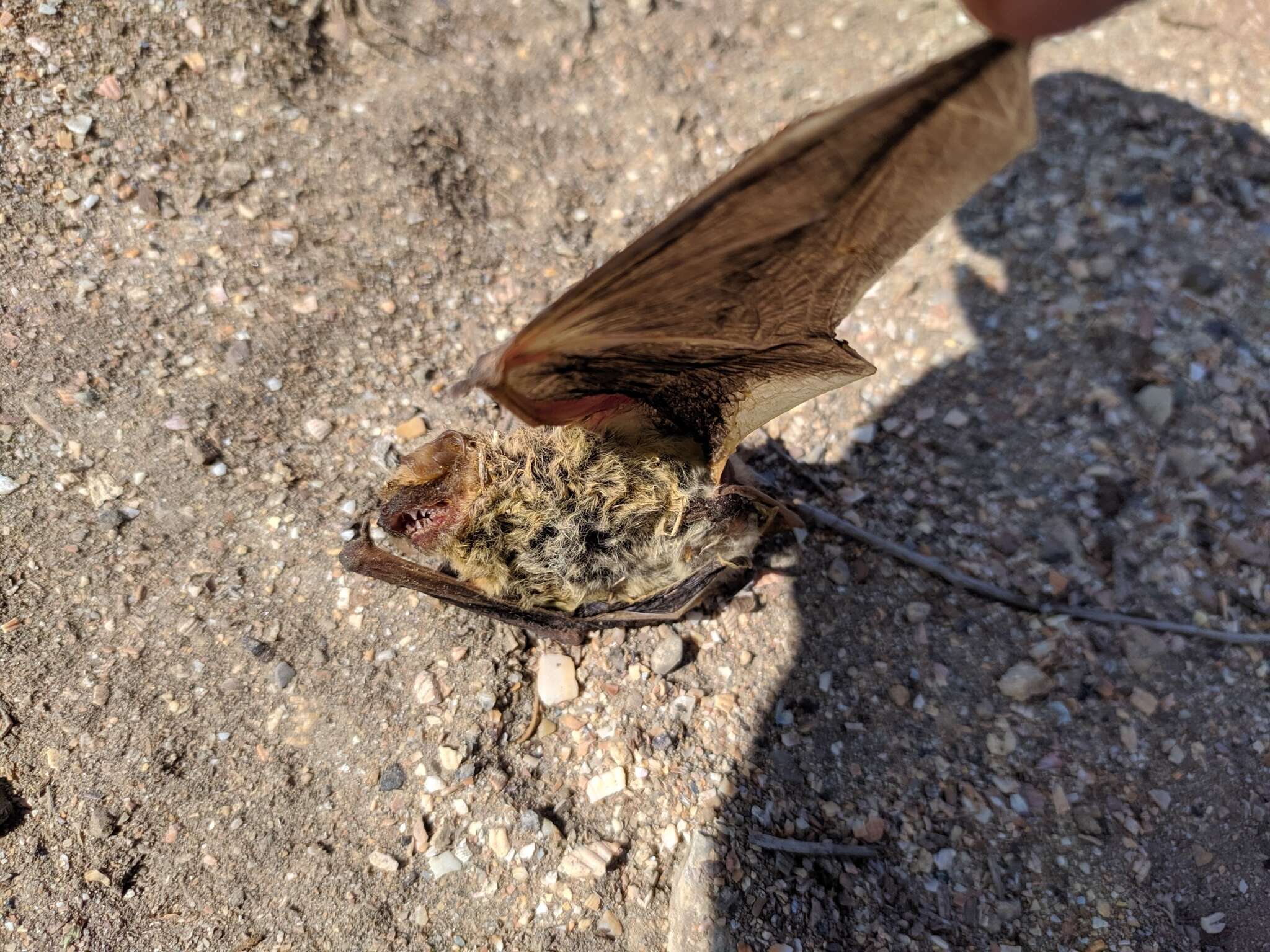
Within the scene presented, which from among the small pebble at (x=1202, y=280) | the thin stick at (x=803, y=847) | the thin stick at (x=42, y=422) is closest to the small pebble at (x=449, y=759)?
the thin stick at (x=803, y=847)

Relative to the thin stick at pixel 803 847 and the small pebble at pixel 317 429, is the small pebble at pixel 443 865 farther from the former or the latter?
the small pebble at pixel 317 429

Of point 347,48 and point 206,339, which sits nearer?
point 206,339

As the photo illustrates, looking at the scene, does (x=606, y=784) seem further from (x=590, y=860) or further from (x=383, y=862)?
(x=383, y=862)

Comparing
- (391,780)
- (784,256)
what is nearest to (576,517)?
(391,780)

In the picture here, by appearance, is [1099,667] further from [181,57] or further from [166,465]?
[181,57]

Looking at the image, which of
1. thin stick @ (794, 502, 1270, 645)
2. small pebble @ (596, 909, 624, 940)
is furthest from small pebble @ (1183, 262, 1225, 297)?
small pebble @ (596, 909, 624, 940)

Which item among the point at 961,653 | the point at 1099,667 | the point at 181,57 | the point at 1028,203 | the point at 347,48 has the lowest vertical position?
the point at 1099,667

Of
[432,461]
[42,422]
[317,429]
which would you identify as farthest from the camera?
[317,429]

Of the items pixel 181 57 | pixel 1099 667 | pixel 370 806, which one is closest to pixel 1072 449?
pixel 1099 667
